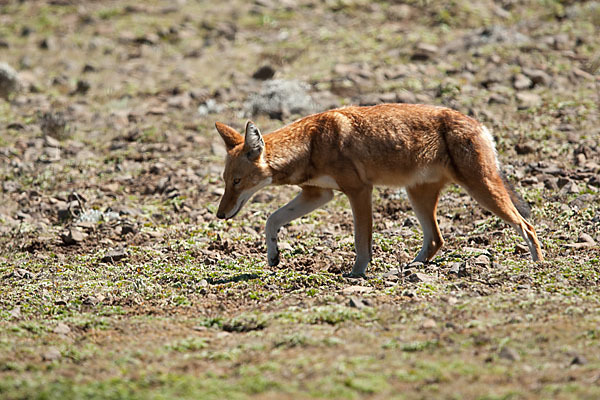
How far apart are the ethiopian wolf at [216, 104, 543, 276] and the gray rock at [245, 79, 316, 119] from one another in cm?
612

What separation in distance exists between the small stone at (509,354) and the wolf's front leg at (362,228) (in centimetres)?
311

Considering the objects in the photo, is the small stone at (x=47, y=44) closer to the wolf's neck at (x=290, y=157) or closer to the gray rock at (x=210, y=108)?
the gray rock at (x=210, y=108)

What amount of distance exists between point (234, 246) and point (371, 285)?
2.70m

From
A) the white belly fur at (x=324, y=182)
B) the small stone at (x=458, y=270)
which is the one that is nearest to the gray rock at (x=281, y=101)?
the white belly fur at (x=324, y=182)

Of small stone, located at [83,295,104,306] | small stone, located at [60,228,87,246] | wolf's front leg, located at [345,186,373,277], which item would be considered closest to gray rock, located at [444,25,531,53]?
wolf's front leg, located at [345,186,373,277]

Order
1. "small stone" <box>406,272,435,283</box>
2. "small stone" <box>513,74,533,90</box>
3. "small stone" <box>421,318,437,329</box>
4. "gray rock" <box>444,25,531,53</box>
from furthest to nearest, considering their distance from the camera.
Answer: "gray rock" <box>444,25,531,53</box>, "small stone" <box>513,74,533,90</box>, "small stone" <box>406,272,435,283</box>, "small stone" <box>421,318,437,329</box>

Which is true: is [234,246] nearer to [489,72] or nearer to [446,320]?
[446,320]

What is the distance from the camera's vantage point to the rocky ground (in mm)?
5691

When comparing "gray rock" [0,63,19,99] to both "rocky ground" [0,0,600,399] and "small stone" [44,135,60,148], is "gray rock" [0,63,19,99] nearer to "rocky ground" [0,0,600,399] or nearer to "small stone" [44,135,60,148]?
"rocky ground" [0,0,600,399]

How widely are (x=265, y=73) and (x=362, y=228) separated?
955 centimetres

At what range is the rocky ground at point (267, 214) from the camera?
569 centimetres

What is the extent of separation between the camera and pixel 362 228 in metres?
8.79

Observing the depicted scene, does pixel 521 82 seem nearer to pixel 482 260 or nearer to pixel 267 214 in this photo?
pixel 267 214

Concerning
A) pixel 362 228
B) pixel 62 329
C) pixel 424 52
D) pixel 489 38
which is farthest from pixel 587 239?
pixel 489 38
